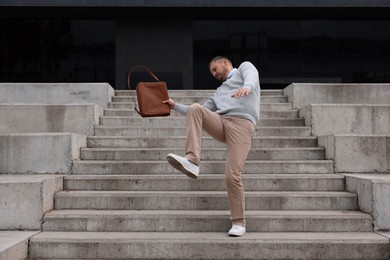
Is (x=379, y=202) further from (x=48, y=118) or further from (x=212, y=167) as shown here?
(x=48, y=118)

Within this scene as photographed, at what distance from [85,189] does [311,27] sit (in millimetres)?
14543

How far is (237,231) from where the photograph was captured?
4.12 metres

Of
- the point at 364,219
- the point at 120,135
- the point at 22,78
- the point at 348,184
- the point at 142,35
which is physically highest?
the point at 142,35

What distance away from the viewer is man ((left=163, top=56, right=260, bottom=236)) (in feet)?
13.3

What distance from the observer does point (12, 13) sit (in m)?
16.0

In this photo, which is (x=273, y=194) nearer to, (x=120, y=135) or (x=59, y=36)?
(x=120, y=135)

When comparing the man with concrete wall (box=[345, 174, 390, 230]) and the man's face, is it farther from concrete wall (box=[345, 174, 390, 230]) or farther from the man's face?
concrete wall (box=[345, 174, 390, 230])

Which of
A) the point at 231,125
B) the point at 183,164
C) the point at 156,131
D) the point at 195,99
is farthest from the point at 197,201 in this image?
the point at 195,99

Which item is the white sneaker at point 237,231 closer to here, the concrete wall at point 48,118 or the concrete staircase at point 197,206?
the concrete staircase at point 197,206

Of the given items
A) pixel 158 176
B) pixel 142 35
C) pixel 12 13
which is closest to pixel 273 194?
pixel 158 176

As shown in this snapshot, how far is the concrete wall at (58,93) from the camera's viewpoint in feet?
27.6

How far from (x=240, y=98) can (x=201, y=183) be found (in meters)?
1.41

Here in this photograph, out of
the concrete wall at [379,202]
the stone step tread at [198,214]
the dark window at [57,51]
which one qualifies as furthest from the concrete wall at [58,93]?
the dark window at [57,51]

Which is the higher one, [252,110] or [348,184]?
[252,110]
